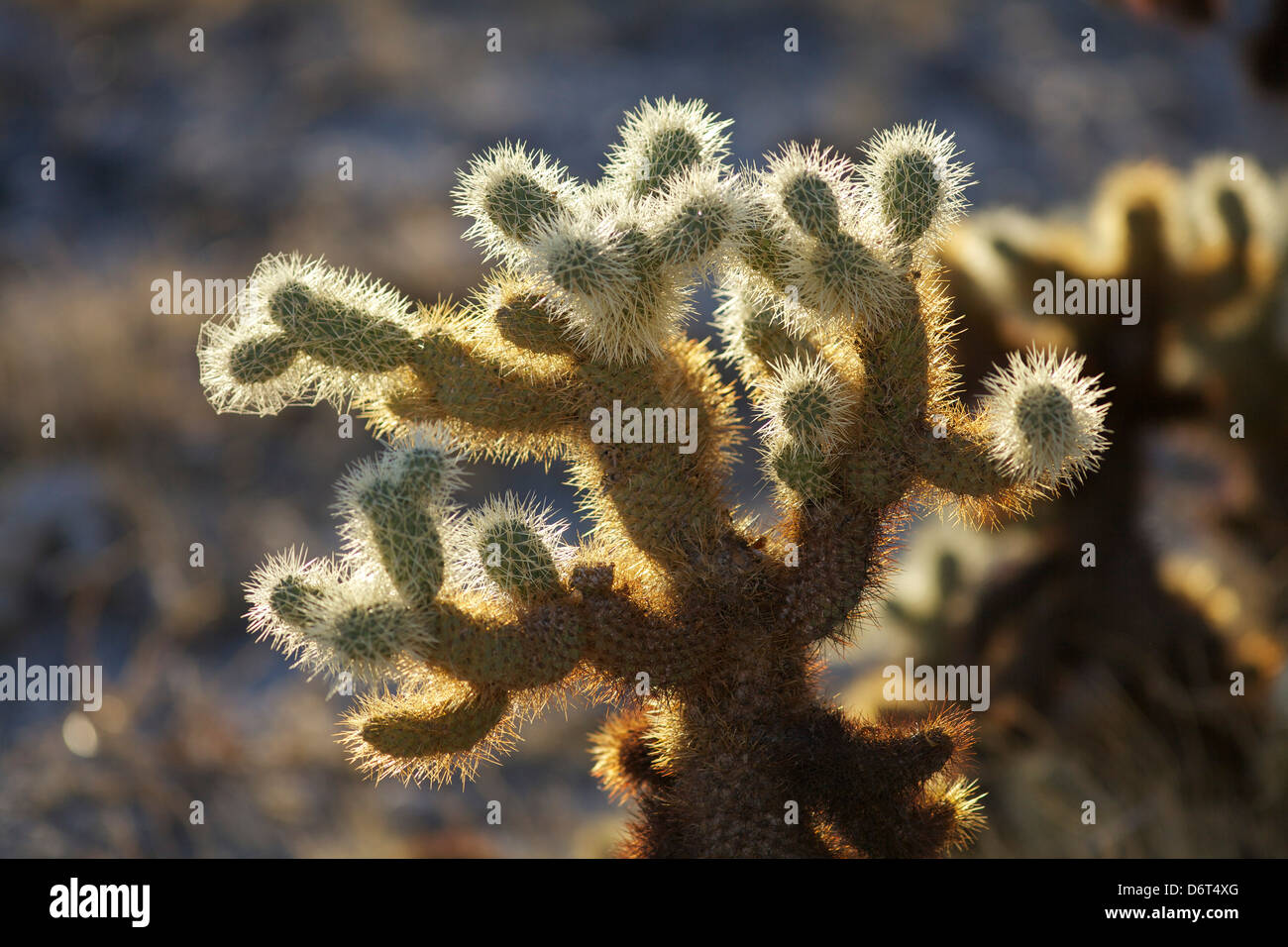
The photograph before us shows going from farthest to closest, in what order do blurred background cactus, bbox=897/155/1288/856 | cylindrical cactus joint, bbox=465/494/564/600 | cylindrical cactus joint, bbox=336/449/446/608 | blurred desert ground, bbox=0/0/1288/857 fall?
blurred desert ground, bbox=0/0/1288/857 → blurred background cactus, bbox=897/155/1288/856 → cylindrical cactus joint, bbox=465/494/564/600 → cylindrical cactus joint, bbox=336/449/446/608

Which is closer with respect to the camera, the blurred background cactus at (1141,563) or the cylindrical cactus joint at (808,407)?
the cylindrical cactus joint at (808,407)

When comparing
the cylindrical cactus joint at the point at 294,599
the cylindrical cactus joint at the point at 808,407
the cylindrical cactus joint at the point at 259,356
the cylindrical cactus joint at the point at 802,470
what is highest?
the cylindrical cactus joint at the point at 259,356

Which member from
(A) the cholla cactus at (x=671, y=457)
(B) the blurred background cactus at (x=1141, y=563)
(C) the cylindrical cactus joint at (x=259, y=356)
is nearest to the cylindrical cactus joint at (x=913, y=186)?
(A) the cholla cactus at (x=671, y=457)

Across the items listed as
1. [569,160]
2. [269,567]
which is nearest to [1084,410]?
[269,567]

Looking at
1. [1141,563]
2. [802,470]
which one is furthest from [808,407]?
[1141,563]

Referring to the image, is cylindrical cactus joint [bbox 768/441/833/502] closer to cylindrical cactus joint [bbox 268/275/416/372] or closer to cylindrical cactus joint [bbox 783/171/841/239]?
cylindrical cactus joint [bbox 783/171/841/239]

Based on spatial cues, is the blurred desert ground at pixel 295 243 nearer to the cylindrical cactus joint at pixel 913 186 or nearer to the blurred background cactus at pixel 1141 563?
the blurred background cactus at pixel 1141 563

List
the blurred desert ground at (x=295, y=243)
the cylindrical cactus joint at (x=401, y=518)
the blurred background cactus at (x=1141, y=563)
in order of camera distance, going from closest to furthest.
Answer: the cylindrical cactus joint at (x=401, y=518)
the blurred background cactus at (x=1141, y=563)
the blurred desert ground at (x=295, y=243)

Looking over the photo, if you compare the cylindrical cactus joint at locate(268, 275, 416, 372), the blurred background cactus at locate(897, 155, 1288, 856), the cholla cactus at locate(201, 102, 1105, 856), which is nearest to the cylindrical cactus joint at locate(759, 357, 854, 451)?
the cholla cactus at locate(201, 102, 1105, 856)
